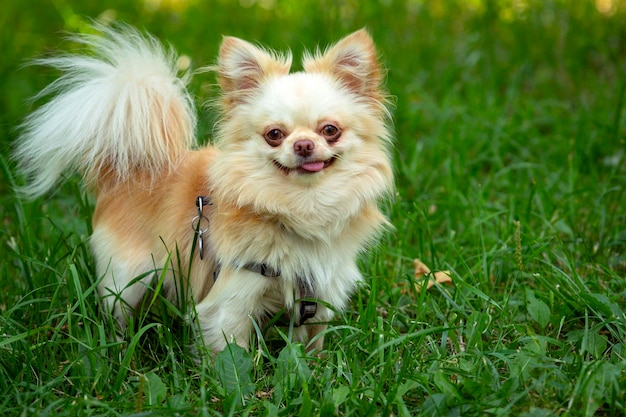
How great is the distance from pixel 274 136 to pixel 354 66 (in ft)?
1.60

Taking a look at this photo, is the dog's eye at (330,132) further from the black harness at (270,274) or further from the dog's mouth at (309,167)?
the black harness at (270,274)

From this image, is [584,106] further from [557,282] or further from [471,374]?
[471,374]

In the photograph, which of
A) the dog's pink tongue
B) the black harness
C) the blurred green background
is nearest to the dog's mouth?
the dog's pink tongue

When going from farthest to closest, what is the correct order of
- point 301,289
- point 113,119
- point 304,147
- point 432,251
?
point 432,251 < point 113,119 < point 301,289 < point 304,147

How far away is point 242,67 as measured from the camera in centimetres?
288

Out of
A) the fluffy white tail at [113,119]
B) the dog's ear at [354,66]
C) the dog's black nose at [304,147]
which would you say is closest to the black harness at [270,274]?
the fluffy white tail at [113,119]

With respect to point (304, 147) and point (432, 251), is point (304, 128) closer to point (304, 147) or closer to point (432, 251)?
point (304, 147)

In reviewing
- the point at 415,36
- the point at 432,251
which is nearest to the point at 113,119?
the point at 432,251

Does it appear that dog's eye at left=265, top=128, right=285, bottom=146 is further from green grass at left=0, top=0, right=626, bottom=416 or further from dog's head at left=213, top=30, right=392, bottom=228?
green grass at left=0, top=0, right=626, bottom=416

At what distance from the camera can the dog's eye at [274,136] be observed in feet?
8.86

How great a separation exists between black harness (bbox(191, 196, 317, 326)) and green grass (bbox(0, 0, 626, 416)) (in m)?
0.15

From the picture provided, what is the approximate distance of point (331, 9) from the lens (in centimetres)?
585

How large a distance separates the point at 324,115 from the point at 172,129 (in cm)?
77

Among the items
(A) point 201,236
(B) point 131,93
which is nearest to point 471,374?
(A) point 201,236
